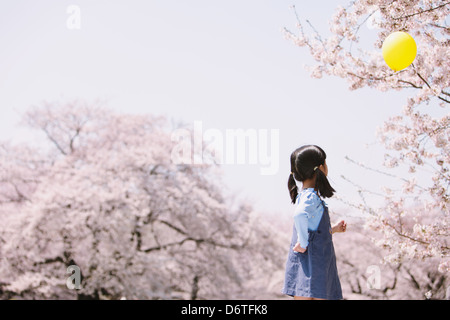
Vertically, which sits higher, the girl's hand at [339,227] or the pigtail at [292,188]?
the pigtail at [292,188]

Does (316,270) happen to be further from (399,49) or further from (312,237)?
(399,49)

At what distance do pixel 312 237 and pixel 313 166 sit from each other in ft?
1.51

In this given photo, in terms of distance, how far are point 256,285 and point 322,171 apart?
1417cm

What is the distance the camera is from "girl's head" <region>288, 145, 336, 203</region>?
107 inches

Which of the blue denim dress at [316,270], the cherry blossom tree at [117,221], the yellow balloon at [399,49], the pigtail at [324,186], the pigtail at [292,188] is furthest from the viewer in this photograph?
the cherry blossom tree at [117,221]

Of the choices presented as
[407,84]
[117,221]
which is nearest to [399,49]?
[407,84]

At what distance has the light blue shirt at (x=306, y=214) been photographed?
2.58m

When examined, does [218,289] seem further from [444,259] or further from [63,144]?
[444,259]

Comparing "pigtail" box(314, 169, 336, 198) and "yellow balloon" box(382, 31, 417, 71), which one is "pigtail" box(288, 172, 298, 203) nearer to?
"pigtail" box(314, 169, 336, 198)

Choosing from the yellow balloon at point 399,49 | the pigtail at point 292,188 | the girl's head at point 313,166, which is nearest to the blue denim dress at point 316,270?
the girl's head at point 313,166

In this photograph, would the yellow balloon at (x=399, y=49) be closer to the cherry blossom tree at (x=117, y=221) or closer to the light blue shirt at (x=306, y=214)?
the light blue shirt at (x=306, y=214)

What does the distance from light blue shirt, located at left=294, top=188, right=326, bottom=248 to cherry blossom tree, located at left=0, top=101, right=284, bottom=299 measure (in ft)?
25.9

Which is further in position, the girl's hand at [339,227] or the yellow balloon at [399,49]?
the yellow balloon at [399,49]

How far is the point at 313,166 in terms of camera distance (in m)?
2.76
